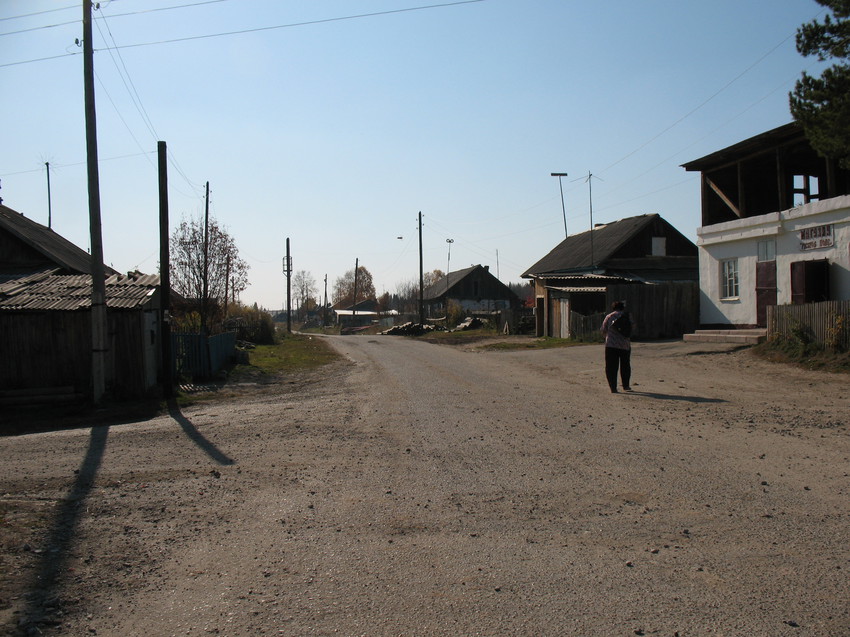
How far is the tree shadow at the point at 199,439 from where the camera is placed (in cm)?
809

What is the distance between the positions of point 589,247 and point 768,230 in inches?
725

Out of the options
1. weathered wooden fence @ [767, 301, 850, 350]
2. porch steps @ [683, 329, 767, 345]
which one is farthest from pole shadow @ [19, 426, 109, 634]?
porch steps @ [683, 329, 767, 345]

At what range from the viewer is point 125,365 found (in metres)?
15.5

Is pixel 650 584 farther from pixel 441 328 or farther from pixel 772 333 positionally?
pixel 441 328

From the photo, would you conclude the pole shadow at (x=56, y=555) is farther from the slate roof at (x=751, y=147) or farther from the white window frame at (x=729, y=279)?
the white window frame at (x=729, y=279)

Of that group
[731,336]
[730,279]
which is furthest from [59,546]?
[730,279]

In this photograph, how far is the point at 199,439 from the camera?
31.5 ft

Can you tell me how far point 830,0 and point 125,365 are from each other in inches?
636

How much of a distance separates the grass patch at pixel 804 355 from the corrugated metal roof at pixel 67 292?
49.4 ft

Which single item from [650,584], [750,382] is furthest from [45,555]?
[750,382]

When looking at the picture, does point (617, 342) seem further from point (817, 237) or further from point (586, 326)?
point (586, 326)

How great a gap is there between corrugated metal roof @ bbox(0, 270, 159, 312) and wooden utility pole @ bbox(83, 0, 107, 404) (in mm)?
1284

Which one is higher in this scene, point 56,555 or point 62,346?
point 62,346

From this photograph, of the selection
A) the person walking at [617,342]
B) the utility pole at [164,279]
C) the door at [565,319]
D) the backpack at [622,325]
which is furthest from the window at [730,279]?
the utility pole at [164,279]
